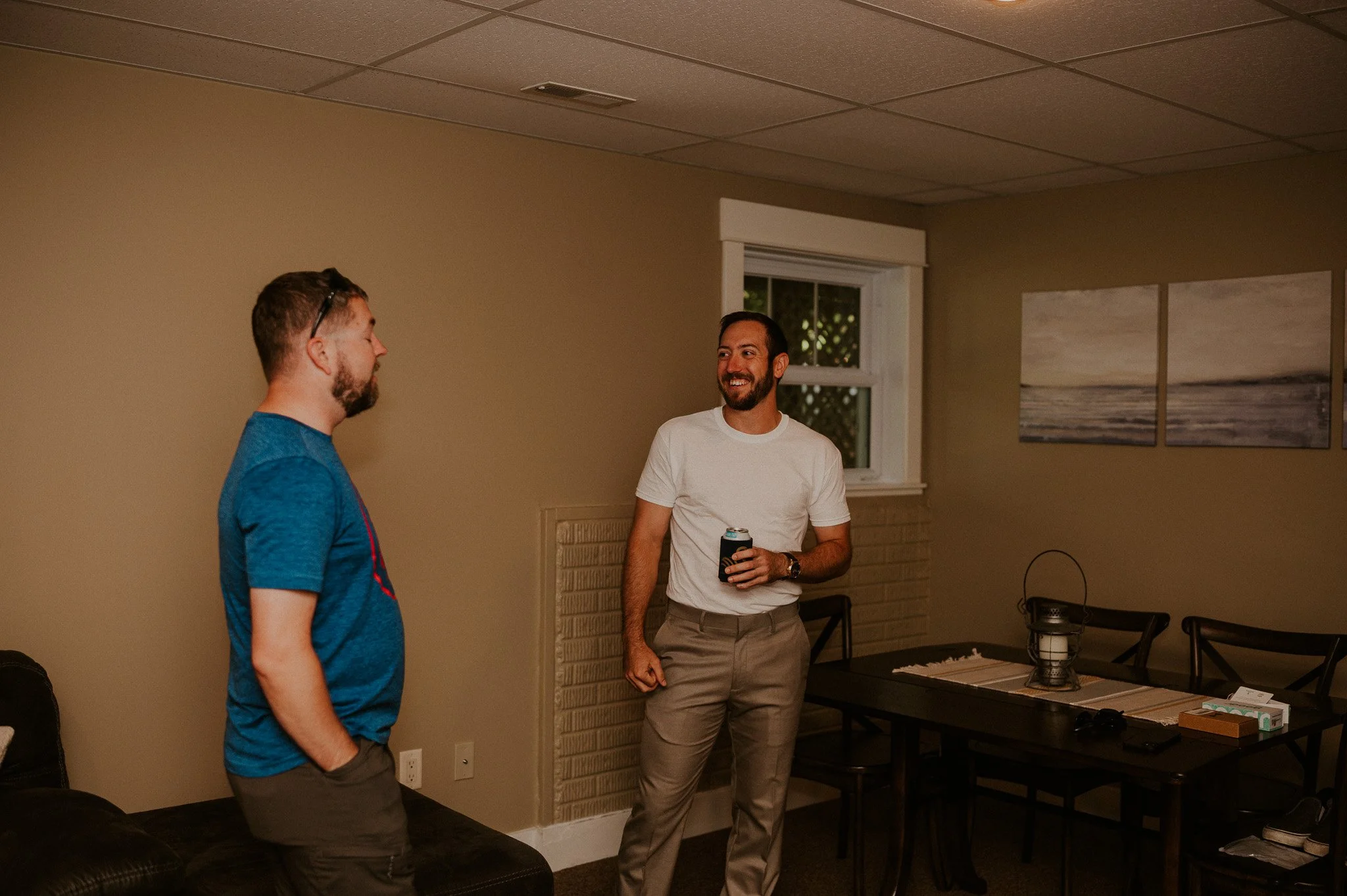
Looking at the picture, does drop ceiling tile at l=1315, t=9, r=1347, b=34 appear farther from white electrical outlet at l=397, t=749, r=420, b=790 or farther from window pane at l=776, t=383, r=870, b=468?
white electrical outlet at l=397, t=749, r=420, b=790

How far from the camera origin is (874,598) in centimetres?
489

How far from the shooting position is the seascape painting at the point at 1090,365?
171 inches

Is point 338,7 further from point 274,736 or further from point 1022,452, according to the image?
point 1022,452

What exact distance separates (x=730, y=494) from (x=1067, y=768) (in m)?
1.32

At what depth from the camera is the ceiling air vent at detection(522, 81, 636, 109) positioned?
319cm

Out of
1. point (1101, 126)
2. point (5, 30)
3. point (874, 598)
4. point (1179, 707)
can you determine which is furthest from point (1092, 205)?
point (5, 30)

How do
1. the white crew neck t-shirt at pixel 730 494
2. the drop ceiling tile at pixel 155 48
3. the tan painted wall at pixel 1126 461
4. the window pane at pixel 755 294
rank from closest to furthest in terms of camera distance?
the drop ceiling tile at pixel 155 48 → the white crew neck t-shirt at pixel 730 494 → the tan painted wall at pixel 1126 461 → the window pane at pixel 755 294

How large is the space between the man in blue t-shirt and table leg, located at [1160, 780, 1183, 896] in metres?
1.84

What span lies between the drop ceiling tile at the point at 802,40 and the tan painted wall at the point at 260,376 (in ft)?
3.63

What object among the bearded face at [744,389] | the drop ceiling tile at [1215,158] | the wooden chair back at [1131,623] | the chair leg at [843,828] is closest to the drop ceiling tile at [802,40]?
the bearded face at [744,389]

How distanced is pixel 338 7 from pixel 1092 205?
3.10m

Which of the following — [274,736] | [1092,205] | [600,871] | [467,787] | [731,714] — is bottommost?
[600,871]

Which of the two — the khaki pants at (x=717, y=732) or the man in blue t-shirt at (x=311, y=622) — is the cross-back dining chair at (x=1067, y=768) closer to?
the khaki pants at (x=717, y=732)

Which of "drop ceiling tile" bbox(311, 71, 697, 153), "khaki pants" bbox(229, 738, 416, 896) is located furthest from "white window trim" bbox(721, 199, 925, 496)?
"khaki pants" bbox(229, 738, 416, 896)
